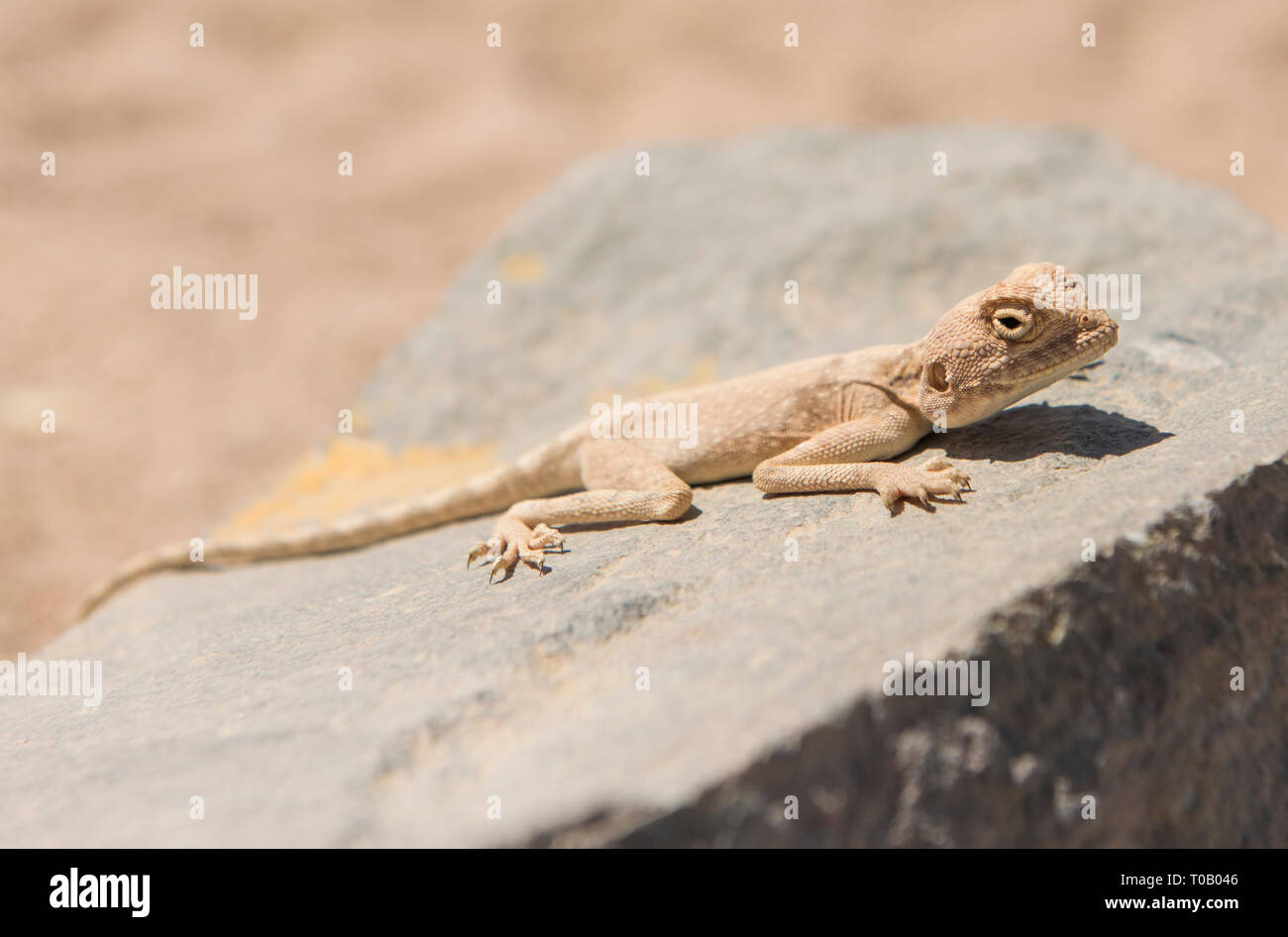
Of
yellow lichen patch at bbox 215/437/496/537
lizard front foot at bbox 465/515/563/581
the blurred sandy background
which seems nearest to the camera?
lizard front foot at bbox 465/515/563/581

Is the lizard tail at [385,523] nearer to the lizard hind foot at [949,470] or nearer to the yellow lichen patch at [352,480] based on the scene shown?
the yellow lichen patch at [352,480]

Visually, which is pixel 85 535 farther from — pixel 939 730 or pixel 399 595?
pixel 939 730

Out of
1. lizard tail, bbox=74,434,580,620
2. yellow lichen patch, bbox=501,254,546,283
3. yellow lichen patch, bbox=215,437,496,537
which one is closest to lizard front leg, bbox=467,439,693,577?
lizard tail, bbox=74,434,580,620

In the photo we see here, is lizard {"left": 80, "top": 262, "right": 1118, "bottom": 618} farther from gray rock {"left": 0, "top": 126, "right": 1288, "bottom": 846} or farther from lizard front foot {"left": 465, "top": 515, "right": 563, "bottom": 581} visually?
gray rock {"left": 0, "top": 126, "right": 1288, "bottom": 846}

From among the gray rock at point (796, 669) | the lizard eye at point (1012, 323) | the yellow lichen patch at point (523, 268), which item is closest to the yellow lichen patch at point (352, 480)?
the gray rock at point (796, 669)

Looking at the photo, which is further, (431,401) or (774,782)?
(431,401)
